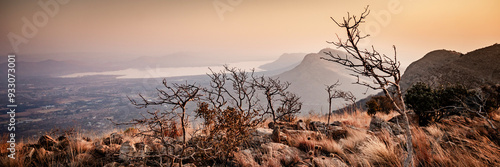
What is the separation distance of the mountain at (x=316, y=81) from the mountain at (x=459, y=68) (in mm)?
66744

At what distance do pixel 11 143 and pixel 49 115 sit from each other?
88.8 metres

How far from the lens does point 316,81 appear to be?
368 ft

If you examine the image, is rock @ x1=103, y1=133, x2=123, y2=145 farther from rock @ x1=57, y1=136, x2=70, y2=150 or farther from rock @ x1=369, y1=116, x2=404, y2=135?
rock @ x1=369, y1=116, x2=404, y2=135

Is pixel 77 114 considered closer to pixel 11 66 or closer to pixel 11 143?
pixel 11 66

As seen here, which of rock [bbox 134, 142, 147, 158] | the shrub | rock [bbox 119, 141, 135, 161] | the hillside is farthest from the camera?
the shrub

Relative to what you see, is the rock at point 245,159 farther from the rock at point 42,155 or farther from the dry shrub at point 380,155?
the rock at point 42,155

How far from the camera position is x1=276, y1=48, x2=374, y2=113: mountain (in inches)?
3792

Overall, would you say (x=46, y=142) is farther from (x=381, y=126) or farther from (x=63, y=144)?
(x=381, y=126)

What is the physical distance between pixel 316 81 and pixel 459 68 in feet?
327

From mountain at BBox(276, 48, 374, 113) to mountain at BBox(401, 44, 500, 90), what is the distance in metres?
66.7

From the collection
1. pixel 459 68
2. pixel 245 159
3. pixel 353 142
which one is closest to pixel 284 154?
pixel 245 159

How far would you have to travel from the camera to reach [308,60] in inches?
5482

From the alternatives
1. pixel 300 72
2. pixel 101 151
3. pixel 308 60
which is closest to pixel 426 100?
pixel 101 151

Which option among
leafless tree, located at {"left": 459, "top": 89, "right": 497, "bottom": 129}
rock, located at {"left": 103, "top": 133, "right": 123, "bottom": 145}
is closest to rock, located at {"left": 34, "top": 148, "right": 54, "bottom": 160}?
rock, located at {"left": 103, "top": 133, "right": 123, "bottom": 145}
